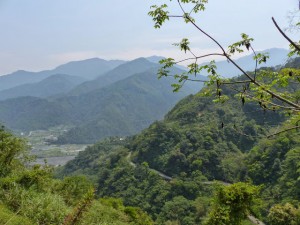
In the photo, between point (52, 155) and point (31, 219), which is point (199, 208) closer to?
point (31, 219)

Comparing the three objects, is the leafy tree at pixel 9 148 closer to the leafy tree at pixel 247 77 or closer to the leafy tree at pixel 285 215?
the leafy tree at pixel 247 77

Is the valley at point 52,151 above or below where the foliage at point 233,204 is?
below

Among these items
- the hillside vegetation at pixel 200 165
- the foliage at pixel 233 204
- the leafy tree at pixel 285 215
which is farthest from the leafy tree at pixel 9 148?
the hillside vegetation at pixel 200 165

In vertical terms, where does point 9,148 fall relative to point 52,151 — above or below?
above

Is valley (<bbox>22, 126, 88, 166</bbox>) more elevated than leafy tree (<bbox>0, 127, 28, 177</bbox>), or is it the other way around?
leafy tree (<bbox>0, 127, 28, 177</bbox>)

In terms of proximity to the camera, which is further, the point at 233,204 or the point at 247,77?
the point at 233,204

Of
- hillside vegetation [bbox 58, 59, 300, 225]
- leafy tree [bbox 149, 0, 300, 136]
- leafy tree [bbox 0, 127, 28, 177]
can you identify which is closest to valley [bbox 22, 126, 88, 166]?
hillside vegetation [bbox 58, 59, 300, 225]

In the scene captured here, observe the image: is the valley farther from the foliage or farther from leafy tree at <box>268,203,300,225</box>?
the foliage

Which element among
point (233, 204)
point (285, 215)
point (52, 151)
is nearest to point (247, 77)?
point (233, 204)

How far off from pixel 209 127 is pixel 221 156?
21.7 ft

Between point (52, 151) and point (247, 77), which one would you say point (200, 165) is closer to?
point (247, 77)

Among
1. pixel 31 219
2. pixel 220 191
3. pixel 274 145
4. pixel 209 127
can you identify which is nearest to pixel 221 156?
pixel 209 127

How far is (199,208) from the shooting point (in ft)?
122

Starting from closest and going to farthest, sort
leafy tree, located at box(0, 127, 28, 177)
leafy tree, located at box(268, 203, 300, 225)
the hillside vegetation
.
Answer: leafy tree, located at box(0, 127, 28, 177)
leafy tree, located at box(268, 203, 300, 225)
the hillside vegetation
